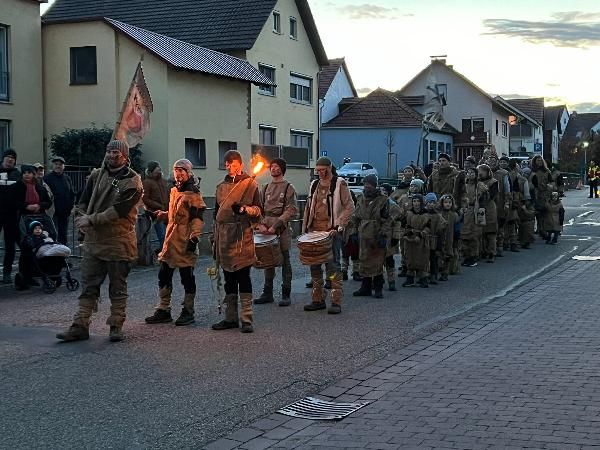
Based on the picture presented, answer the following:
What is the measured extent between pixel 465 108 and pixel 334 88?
12696 mm

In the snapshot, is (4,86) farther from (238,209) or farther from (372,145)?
(372,145)

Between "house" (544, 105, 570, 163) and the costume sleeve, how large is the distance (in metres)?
95.1

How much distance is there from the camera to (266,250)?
10.6m

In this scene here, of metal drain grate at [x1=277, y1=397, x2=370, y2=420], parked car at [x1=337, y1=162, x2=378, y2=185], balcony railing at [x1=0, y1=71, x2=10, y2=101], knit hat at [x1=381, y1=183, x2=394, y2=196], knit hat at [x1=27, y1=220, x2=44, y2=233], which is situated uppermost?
balcony railing at [x1=0, y1=71, x2=10, y2=101]

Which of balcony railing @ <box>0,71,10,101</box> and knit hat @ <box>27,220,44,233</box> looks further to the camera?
balcony railing @ <box>0,71,10,101</box>

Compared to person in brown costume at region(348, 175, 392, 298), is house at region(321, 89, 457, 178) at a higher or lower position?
higher

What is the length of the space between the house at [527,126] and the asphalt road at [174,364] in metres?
68.5

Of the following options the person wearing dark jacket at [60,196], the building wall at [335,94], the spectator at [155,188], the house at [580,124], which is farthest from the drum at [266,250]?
the house at [580,124]

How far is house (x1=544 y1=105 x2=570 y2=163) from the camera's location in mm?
102000

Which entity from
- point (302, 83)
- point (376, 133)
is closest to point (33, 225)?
point (302, 83)

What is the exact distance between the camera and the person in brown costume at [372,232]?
11.8m

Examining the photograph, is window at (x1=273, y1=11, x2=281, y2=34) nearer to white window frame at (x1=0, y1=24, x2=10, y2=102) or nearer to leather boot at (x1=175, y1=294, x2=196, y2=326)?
white window frame at (x1=0, y1=24, x2=10, y2=102)

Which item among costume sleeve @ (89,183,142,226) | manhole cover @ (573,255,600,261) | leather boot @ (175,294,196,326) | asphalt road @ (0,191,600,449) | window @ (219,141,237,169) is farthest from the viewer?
window @ (219,141,237,169)

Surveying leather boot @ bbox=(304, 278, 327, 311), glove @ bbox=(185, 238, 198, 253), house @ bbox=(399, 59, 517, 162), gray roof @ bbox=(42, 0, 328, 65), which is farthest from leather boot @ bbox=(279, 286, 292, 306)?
house @ bbox=(399, 59, 517, 162)
